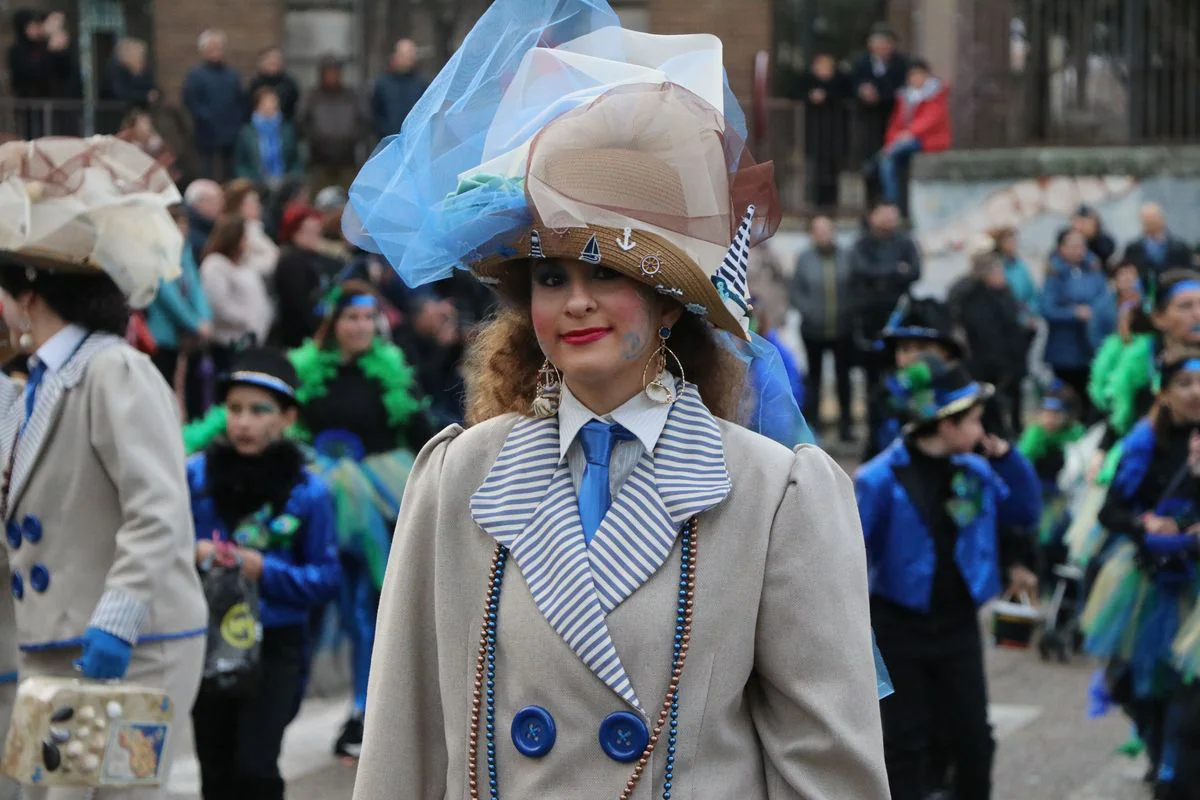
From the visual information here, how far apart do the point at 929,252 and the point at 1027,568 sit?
12762 millimetres

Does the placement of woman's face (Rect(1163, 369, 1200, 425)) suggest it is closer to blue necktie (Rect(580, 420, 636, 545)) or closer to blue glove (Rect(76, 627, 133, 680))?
blue glove (Rect(76, 627, 133, 680))

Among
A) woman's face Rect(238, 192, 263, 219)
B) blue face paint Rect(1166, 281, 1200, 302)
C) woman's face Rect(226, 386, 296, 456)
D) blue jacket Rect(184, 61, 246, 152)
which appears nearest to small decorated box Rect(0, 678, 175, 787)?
woman's face Rect(226, 386, 296, 456)

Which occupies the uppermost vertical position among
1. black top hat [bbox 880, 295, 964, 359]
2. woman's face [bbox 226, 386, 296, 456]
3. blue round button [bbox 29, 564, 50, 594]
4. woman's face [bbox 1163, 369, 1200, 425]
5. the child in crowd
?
black top hat [bbox 880, 295, 964, 359]

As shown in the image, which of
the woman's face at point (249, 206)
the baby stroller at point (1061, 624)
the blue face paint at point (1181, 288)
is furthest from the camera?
the woman's face at point (249, 206)

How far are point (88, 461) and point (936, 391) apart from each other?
310 centimetres

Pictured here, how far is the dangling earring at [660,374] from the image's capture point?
3.33 meters

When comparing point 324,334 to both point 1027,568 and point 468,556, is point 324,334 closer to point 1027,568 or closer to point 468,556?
point 1027,568

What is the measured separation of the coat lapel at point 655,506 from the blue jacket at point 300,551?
3.37 meters

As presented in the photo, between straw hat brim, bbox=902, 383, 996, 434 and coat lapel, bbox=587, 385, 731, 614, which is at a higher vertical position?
coat lapel, bbox=587, 385, 731, 614

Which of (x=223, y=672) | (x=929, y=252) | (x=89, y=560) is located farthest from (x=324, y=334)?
(x=929, y=252)

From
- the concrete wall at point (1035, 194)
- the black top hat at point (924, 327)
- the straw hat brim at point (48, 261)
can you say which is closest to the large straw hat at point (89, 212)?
the straw hat brim at point (48, 261)

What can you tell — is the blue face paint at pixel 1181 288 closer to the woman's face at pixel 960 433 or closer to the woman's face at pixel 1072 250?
the woman's face at pixel 960 433

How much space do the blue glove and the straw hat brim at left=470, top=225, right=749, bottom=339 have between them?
7.30 ft

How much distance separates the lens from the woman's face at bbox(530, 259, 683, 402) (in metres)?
3.25
